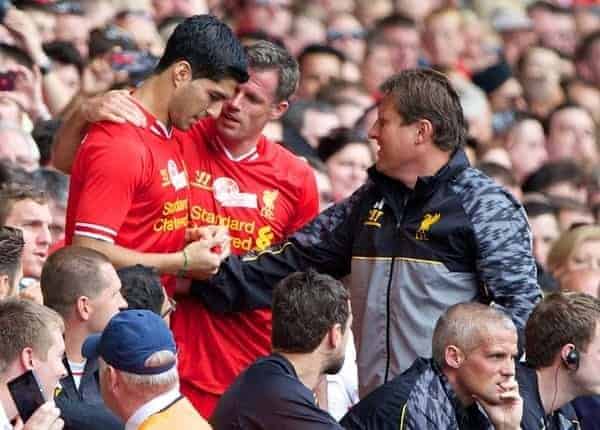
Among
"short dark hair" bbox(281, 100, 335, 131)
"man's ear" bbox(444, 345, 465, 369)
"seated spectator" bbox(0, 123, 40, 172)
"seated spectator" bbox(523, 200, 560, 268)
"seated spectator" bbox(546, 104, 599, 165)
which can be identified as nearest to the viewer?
"man's ear" bbox(444, 345, 465, 369)

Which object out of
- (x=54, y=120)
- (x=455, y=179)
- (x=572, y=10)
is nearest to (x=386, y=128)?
(x=455, y=179)

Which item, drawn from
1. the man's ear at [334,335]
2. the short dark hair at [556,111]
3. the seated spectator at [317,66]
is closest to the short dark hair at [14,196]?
the man's ear at [334,335]

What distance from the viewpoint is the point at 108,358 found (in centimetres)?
662

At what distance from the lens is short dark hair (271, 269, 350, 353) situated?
753 centimetres

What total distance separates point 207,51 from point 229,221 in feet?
2.84

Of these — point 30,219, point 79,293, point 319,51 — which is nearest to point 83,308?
point 79,293

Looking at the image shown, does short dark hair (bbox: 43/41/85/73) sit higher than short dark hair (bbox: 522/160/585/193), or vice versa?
short dark hair (bbox: 43/41/85/73)

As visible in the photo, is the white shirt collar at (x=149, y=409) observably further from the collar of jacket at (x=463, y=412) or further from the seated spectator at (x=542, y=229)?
the seated spectator at (x=542, y=229)

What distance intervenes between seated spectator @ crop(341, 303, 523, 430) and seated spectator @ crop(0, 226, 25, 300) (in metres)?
1.43

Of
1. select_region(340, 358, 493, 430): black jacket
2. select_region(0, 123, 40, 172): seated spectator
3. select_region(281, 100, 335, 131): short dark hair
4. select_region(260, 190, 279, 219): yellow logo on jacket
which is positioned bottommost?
select_region(281, 100, 335, 131): short dark hair

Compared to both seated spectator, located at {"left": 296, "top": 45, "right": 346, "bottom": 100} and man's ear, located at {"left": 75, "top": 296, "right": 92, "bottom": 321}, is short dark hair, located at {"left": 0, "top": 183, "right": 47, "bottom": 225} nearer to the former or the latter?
man's ear, located at {"left": 75, "top": 296, "right": 92, "bottom": 321}

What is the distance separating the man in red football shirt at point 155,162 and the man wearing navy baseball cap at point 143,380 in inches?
48.0

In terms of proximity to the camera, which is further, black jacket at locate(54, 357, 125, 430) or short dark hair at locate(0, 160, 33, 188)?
short dark hair at locate(0, 160, 33, 188)

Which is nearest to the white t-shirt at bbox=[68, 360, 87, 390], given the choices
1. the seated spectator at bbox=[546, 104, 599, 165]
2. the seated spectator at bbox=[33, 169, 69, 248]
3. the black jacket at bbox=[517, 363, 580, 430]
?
the black jacket at bbox=[517, 363, 580, 430]
